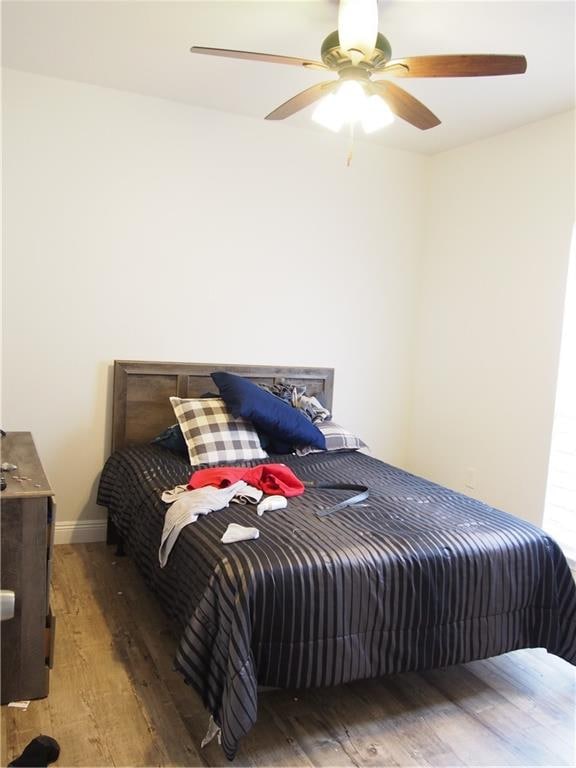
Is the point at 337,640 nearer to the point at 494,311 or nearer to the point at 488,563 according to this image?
the point at 488,563

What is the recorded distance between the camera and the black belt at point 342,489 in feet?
7.88

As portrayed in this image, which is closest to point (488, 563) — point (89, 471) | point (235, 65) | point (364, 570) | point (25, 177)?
point (364, 570)

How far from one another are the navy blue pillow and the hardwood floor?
1.08m

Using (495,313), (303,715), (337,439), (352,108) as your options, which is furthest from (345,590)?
(495,313)

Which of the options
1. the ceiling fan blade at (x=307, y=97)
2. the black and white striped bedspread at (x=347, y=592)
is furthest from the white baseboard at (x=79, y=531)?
the ceiling fan blade at (x=307, y=97)

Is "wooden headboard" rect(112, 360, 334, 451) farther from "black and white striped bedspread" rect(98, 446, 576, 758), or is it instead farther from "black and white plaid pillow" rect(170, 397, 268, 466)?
"black and white striped bedspread" rect(98, 446, 576, 758)

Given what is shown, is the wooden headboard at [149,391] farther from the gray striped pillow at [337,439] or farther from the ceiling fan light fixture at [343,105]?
the ceiling fan light fixture at [343,105]

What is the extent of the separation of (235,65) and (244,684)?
262 cm

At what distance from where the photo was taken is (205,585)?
74.7 inches

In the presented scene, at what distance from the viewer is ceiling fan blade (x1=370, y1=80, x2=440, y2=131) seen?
2188 mm

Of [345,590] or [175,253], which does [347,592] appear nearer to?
[345,590]

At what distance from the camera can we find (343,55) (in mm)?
2072

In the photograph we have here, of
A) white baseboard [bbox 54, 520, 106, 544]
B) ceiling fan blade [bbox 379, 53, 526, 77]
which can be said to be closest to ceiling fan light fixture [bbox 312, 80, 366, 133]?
ceiling fan blade [bbox 379, 53, 526, 77]

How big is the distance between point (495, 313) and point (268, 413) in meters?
1.58
